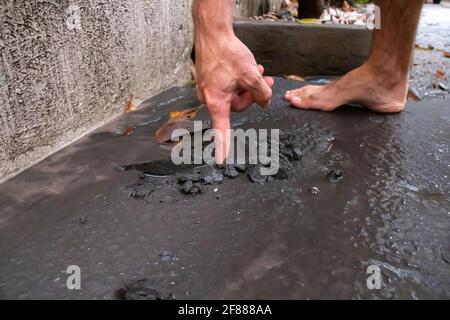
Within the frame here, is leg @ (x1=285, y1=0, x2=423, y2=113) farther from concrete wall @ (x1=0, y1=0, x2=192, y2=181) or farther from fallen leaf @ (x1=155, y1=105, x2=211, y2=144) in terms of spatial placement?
concrete wall @ (x1=0, y1=0, x2=192, y2=181)

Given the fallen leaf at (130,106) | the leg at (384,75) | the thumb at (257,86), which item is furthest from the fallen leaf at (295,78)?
the thumb at (257,86)

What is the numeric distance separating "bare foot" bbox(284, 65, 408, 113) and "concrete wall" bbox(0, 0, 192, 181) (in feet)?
3.21

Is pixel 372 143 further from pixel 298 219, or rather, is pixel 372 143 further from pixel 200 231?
pixel 200 231

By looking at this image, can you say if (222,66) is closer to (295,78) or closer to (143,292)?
(143,292)

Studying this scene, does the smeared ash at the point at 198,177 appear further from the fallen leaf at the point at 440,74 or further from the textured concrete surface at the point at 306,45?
the fallen leaf at the point at 440,74

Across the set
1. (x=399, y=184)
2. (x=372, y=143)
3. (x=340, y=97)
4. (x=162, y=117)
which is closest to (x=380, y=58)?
(x=340, y=97)

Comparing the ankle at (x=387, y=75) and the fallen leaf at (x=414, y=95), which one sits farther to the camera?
the fallen leaf at (x=414, y=95)

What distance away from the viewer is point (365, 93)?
2.32 m

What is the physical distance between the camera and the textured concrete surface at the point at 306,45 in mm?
3246

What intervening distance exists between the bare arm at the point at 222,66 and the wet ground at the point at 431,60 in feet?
5.74

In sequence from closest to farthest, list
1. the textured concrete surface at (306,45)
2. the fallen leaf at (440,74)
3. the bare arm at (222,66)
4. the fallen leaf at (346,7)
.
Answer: the bare arm at (222,66) < the fallen leaf at (440,74) < the textured concrete surface at (306,45) < the fallen leaf at (346,7)

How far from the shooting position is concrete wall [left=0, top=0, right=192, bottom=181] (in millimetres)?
1520

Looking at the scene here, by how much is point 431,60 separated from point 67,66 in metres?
3.24
